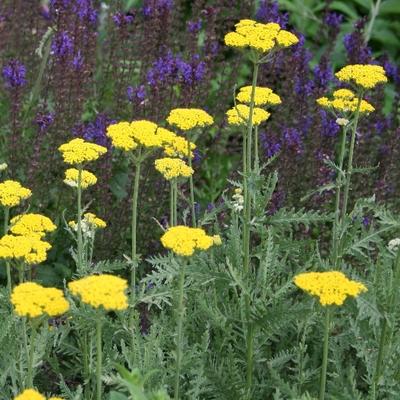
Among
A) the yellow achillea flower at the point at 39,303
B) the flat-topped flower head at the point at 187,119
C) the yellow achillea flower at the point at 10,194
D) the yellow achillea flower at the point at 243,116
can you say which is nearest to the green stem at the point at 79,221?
the yellow achillea flower at the point at 10,194

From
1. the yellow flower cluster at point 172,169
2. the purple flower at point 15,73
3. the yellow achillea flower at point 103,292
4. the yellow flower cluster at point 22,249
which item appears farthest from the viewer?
the purple flower at point 15,73

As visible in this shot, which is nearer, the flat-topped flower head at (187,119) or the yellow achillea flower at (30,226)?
the yellow achillea flower at (30,226)

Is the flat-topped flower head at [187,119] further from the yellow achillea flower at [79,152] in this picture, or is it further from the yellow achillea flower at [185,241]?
the yellow achillea flower at [185,241]

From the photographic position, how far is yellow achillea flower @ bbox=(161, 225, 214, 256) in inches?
73.7

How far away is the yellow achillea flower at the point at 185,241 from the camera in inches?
73.7

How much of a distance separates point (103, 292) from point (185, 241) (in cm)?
27

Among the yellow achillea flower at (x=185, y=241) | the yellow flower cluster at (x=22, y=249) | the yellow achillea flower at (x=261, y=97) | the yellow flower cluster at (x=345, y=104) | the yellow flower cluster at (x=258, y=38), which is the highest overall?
the yellow flower cluster at (x=258, y=38)

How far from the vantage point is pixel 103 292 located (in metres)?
A: 1.67

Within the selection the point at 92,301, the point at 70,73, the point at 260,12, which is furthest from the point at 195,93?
the point at 92,301

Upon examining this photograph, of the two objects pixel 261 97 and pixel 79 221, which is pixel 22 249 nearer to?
pixel 79 221

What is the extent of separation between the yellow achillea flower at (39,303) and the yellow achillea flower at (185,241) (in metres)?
0.26

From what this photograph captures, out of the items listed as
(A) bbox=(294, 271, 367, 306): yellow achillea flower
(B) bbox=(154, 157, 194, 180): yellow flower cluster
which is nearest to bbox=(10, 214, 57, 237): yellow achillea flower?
(B) bbox=(154, 157, 194, 180): yellow flower cluster

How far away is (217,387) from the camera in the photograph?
7.73ft

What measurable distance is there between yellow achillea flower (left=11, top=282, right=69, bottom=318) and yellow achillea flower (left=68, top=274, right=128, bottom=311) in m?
0.05
